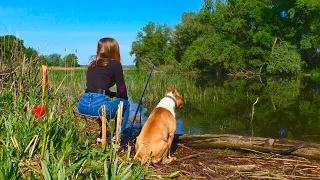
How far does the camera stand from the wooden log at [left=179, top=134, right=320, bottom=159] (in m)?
6.02

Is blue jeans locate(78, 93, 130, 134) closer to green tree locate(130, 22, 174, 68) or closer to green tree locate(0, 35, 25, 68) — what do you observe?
green tree locate(0, 35, 25, 68)

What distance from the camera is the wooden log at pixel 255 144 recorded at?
602 centimetres

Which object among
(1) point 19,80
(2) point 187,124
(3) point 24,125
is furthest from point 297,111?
(3) point 24,125

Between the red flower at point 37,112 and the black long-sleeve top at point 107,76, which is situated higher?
the black long-sleeve top at point 107,76

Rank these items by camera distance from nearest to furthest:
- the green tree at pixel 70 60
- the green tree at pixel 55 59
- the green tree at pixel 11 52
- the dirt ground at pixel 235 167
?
1. the dirt ground at pixel 235 167
2. the green tree at pixel 11 52
3. the green tree at pixel 70 60
4. the green tree at pixel 55 59

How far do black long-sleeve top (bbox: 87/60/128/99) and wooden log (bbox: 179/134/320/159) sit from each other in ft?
6.51

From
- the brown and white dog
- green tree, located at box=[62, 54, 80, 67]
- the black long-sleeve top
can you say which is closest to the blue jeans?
the black long-sleeve top

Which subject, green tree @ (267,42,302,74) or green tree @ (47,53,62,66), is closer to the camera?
green tree @ (47,53,62,66)

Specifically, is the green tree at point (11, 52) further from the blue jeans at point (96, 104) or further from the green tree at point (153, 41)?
the green tree at point (153, 41)

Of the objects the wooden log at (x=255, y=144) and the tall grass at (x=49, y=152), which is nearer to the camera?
the tall grass at (x=49, y=152)

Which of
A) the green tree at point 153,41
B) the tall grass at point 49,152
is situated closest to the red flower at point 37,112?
the tall grass at point 49,152

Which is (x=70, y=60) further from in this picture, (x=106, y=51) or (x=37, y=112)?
(x=37, y=112)

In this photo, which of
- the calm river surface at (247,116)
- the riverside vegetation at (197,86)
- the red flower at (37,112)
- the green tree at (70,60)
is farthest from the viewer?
the calm river surface at (247,116)

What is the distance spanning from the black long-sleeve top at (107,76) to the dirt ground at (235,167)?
5.08 ft
